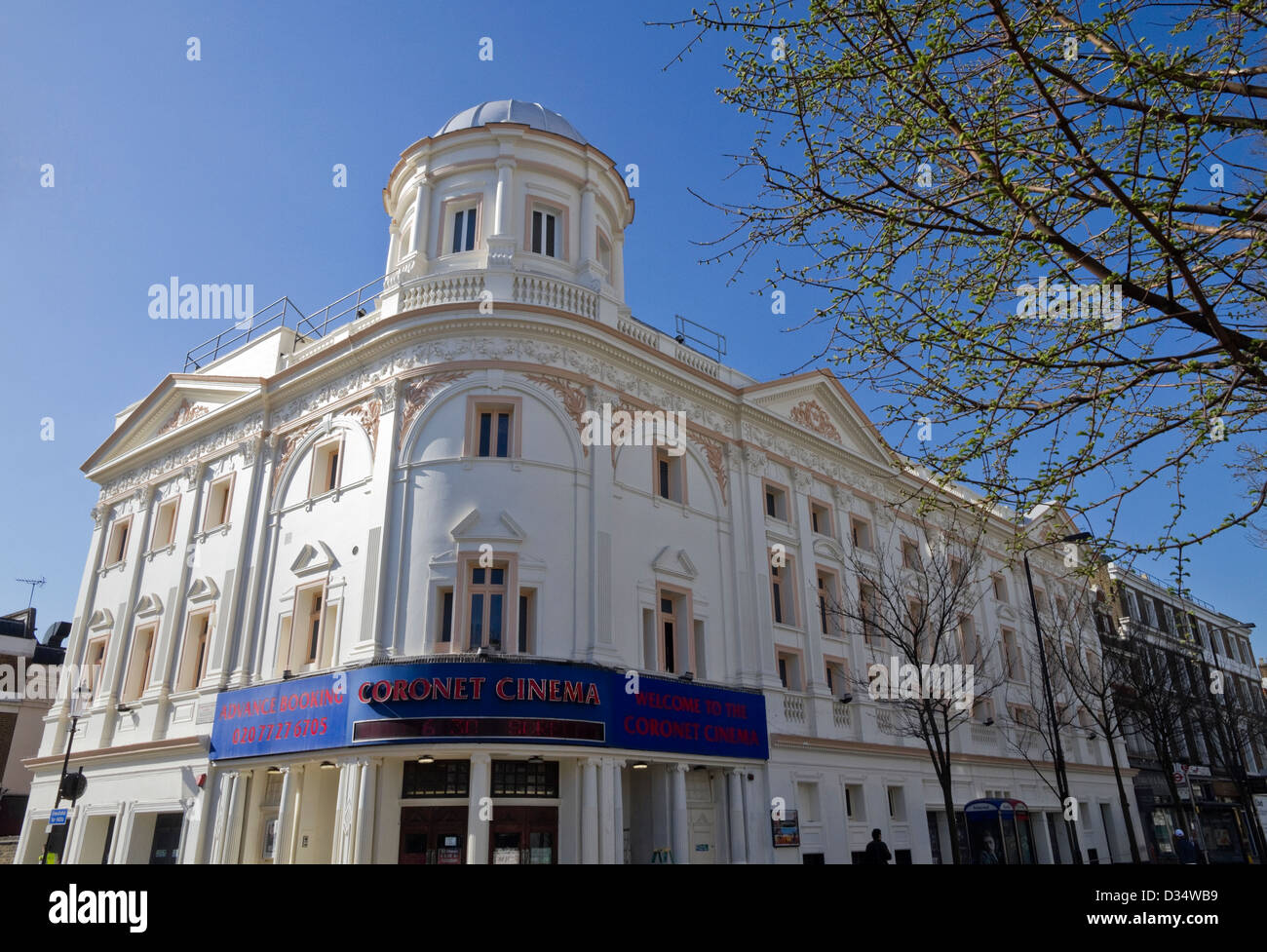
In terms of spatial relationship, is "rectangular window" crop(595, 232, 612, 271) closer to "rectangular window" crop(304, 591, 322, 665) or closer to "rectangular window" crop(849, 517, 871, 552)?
"rectangular window" crop(849, 517, 871, 552)

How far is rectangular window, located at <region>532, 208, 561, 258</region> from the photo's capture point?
2566 centimetres

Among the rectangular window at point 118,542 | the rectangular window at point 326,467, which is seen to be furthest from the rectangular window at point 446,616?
the rectangular window at point 118,542

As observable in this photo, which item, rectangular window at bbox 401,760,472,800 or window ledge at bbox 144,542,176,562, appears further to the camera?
window ledge at bbox 144,542,176,562

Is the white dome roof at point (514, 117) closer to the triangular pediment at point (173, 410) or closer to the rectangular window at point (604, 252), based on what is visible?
the rectangular window at point (604, 252)

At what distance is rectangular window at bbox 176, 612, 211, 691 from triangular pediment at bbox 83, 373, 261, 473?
6.70 metres

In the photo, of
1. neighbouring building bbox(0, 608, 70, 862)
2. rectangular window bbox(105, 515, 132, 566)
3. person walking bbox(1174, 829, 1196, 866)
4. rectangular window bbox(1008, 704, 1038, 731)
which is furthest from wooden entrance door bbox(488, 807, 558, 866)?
neighbouring building bbox(0, 608, 70, 862)

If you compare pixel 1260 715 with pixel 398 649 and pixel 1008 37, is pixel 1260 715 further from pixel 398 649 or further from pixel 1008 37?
pixel 1008 37

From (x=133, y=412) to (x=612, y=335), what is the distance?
65.6 feet

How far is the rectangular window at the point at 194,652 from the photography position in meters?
25.0

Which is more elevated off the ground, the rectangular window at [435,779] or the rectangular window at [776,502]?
the rectangular window at [776,502]

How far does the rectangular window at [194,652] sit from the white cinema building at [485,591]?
0.31 ft

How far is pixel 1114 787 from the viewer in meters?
38.2
